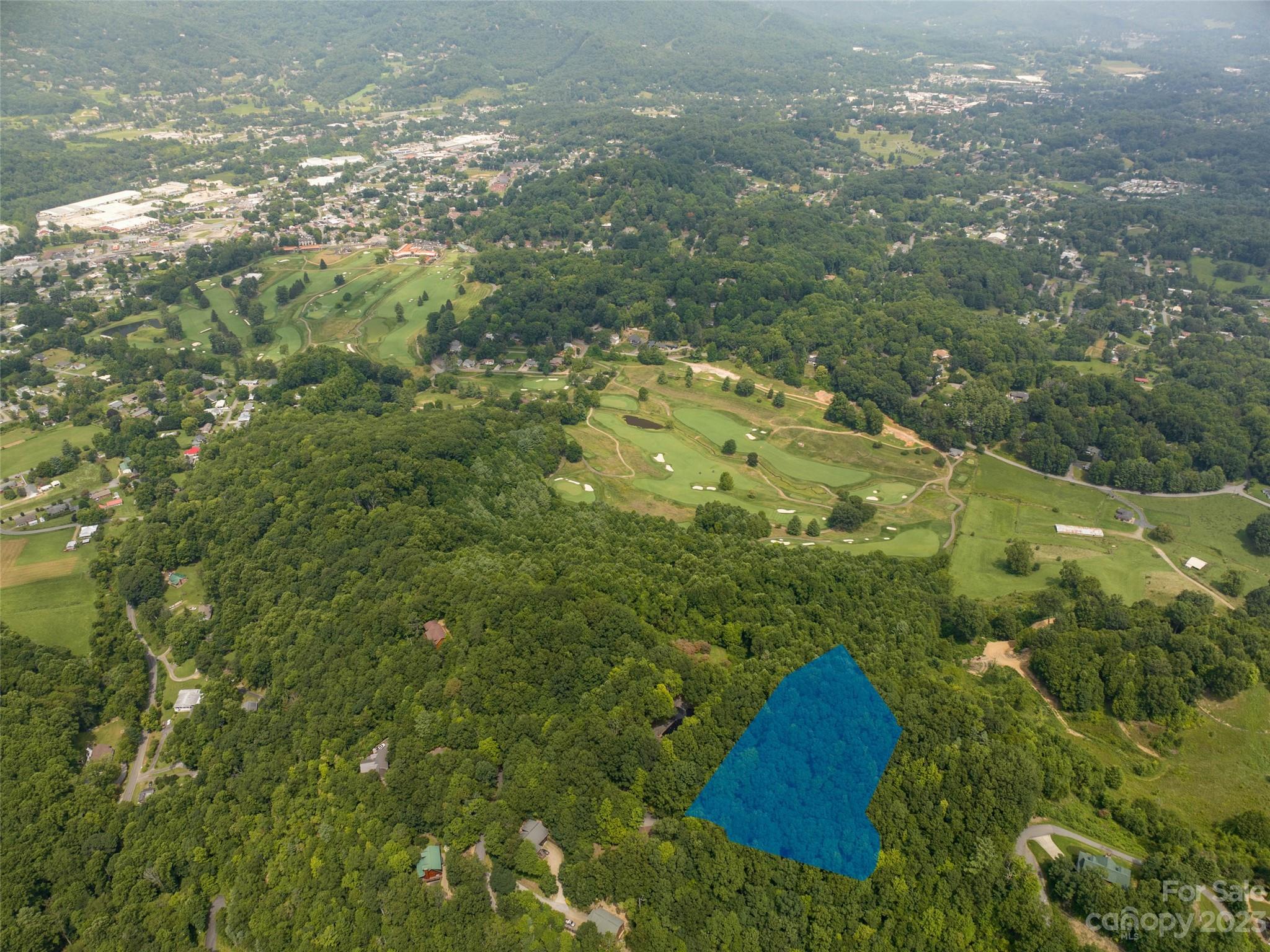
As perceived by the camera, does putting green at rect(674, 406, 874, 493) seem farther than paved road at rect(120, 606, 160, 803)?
Yes

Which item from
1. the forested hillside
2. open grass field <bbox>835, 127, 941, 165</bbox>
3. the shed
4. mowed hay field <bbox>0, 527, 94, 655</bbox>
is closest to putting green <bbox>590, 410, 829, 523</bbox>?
the forested hillside

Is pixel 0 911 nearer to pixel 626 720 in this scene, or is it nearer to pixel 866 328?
pixel 626 720

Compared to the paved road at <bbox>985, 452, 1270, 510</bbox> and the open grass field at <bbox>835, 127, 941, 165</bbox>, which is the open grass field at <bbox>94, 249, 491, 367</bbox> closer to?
the paved road at <bbox>985, 452, 1270, 510</bbox>

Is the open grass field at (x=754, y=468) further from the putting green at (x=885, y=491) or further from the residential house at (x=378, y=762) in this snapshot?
the residential house at (x=378, y=762)

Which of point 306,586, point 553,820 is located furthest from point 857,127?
point 553,820

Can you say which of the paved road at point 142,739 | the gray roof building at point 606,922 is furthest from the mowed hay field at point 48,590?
the gray roof building at point 606,922

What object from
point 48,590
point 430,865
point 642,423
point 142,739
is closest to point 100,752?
point 142,739
